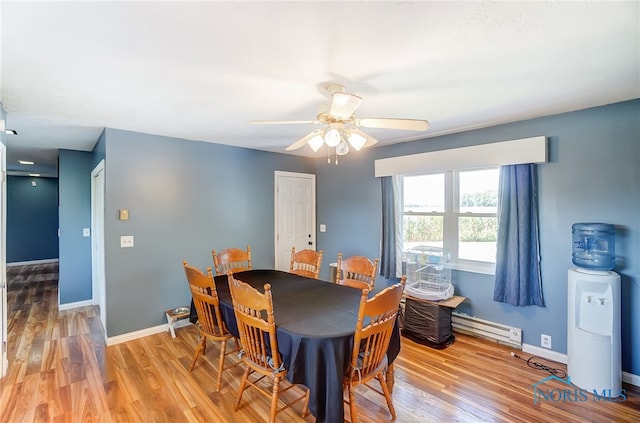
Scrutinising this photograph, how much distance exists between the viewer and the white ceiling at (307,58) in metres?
1.31

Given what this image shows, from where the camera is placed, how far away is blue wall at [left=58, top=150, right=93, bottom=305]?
4.32 metres

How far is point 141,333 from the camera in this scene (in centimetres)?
339

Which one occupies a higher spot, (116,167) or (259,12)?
(259,12)

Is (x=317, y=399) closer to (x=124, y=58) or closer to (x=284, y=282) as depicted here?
(x=284, y=282)

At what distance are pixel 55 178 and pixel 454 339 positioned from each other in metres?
9.72

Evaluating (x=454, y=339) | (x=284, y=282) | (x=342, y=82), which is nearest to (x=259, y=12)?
(x=342, y=82)

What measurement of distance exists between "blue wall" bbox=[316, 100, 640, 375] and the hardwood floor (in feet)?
1.20

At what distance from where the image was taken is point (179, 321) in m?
3.65

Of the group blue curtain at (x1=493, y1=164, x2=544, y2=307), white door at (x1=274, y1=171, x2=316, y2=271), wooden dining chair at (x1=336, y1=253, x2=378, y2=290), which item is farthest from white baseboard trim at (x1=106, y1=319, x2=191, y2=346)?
blue curtain at (x1=493, y1=164, x2=544, y2=307)

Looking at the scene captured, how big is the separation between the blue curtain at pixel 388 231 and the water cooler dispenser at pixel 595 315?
6.04ft

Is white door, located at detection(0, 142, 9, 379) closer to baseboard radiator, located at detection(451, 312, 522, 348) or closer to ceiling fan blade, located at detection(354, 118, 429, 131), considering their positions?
ceiling fan blade, located at detection(354, 118, 429, 131)

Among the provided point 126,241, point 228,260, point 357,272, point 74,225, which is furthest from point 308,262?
point 74,225

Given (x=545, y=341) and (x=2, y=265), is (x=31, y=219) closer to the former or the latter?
(x=2, y=265)

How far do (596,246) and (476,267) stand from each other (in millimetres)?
1067
